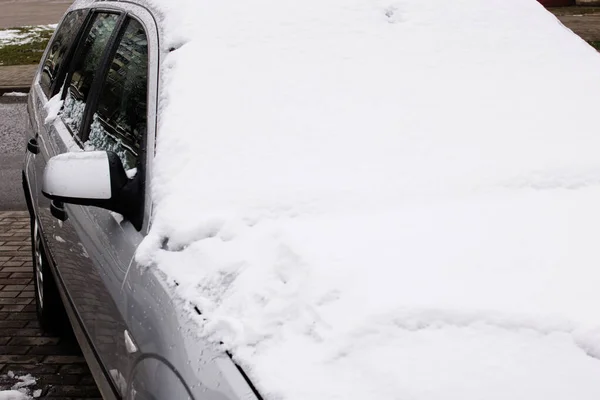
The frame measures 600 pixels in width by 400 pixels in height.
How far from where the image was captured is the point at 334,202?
1970mm

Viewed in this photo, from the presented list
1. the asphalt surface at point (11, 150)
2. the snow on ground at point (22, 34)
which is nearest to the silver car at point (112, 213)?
the asphalt surface at point (11, 150)

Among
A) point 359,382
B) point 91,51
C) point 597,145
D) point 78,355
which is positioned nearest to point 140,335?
point 359,382

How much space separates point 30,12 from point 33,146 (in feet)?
68.8

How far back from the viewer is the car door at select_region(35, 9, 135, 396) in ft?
7.20

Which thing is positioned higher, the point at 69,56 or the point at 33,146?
the point at 69,56

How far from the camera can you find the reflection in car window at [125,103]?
7.97 feet

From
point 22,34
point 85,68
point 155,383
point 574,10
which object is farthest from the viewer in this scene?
point 574,10

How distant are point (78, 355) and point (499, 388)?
9.39 ft

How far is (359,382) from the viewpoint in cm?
142

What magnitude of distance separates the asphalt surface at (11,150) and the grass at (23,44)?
311 centimetres

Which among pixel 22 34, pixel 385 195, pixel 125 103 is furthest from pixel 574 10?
pixel 385 195

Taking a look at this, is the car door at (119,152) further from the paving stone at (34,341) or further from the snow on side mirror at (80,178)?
the paving stone at (34,341)

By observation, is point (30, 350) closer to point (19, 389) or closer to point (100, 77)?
point (19, 389)

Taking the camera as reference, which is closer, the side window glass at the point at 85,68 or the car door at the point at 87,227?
the car door at the point at 87,227
